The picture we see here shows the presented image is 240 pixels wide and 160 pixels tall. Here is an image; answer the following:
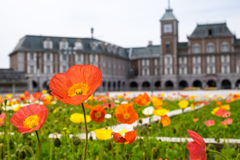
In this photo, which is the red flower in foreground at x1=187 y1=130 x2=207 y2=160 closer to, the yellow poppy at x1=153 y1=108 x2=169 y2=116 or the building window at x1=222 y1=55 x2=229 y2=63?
the yellow poppy at x1=153 y1=108 x2=169 y2=116

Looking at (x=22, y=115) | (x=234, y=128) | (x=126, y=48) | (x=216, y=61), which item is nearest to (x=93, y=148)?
(x=22, y=115)

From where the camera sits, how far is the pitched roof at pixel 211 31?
53812 millimetres

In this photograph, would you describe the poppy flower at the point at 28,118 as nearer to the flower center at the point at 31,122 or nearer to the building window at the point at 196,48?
the flower center at the point at 31,122

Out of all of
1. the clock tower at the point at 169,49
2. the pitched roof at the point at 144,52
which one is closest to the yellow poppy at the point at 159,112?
the clock tower at the point at 169,49

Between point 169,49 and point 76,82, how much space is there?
55.9 meters

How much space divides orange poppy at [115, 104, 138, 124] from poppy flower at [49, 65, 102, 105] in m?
0.77

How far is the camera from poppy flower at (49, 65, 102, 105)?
45.9 inches

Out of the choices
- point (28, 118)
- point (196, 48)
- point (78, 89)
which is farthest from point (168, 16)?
point (78, 89)

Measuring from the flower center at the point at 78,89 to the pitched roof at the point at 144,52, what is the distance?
193 feet

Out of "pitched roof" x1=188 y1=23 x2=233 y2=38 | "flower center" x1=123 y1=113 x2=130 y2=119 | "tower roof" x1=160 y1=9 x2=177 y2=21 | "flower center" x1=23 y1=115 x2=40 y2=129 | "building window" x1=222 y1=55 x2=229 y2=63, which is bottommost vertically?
"flower center" x1=123 y1=113 x2=130 y2=119

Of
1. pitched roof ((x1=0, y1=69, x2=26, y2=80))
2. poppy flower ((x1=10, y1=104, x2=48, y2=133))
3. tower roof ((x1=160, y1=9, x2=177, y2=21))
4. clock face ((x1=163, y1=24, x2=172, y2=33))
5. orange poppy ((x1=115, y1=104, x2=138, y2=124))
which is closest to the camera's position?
poppy flower ((x1=10, y1=104, x2=48, y2=133))

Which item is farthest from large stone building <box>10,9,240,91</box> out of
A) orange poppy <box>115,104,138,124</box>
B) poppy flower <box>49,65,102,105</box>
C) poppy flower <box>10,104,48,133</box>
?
poppy flower <box>49,65,102,105</box>

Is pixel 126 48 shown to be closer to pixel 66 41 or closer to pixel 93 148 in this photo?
pixel 66 41

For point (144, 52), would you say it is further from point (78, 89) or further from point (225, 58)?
point (78, 89)
